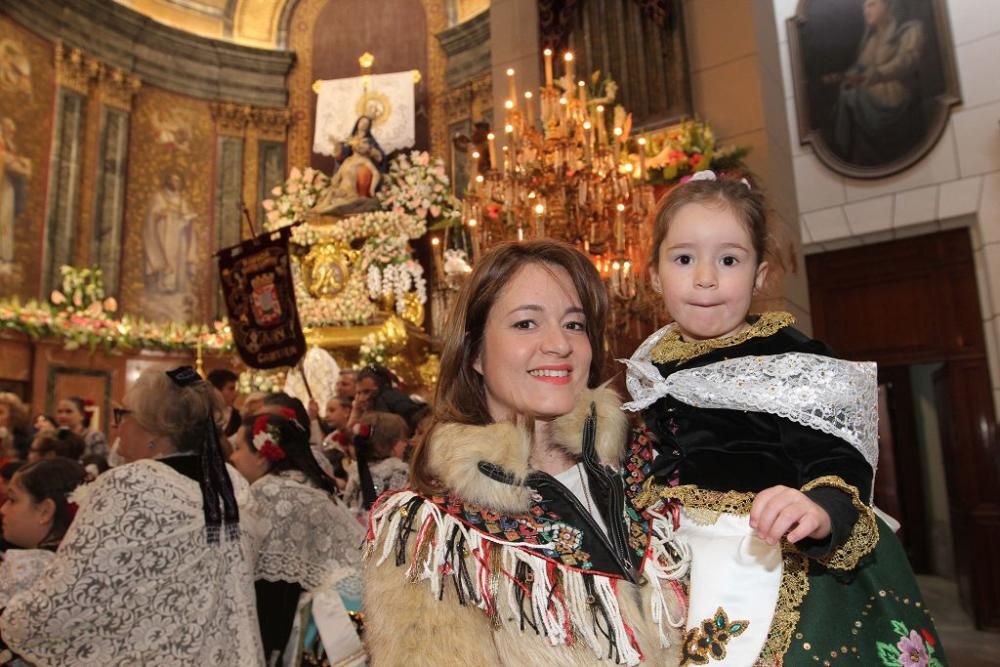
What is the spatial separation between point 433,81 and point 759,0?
9.83 meters

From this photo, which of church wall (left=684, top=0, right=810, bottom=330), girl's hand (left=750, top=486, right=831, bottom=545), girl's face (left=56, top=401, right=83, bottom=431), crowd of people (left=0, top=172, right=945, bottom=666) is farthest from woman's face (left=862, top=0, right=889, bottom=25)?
girl's face (left=56, top=401, right=83, bottom=431)

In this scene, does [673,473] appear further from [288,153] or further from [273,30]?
[273,30]

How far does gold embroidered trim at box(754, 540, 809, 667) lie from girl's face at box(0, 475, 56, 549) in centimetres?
312

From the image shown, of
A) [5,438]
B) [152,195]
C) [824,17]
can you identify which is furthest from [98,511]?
[152,195]

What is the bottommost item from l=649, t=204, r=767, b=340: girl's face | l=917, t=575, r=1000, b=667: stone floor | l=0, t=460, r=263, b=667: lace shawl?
l=917, t=575, r=1000, b=667: stone floor

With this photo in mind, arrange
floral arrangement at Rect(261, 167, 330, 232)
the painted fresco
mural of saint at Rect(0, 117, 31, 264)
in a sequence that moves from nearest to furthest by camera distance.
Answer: mural of saint at Rect(0, 117, 31, 264), floral arrangement at Rect(261, 167, 330, 232), the painted fresco

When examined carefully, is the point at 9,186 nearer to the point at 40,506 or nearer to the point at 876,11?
the point at 40,506

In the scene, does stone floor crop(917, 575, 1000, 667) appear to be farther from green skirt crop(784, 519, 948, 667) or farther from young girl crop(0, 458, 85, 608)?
→ young girl crop(0, 458, 85, 608)

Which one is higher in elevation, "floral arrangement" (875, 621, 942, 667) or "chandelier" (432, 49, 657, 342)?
"chandelier" (432, 49, 657, 342)

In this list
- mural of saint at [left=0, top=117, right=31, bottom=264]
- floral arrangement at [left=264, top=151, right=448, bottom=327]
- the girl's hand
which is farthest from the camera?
mural of saint at [left=0, top=117, right=31, bottom=264]

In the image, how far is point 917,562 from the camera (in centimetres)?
905

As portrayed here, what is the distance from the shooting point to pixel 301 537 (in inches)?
136

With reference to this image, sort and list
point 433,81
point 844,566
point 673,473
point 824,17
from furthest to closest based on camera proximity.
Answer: point 433,81
point 824,17
point 673,473
point 844,566

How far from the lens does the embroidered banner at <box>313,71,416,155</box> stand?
14.7m
